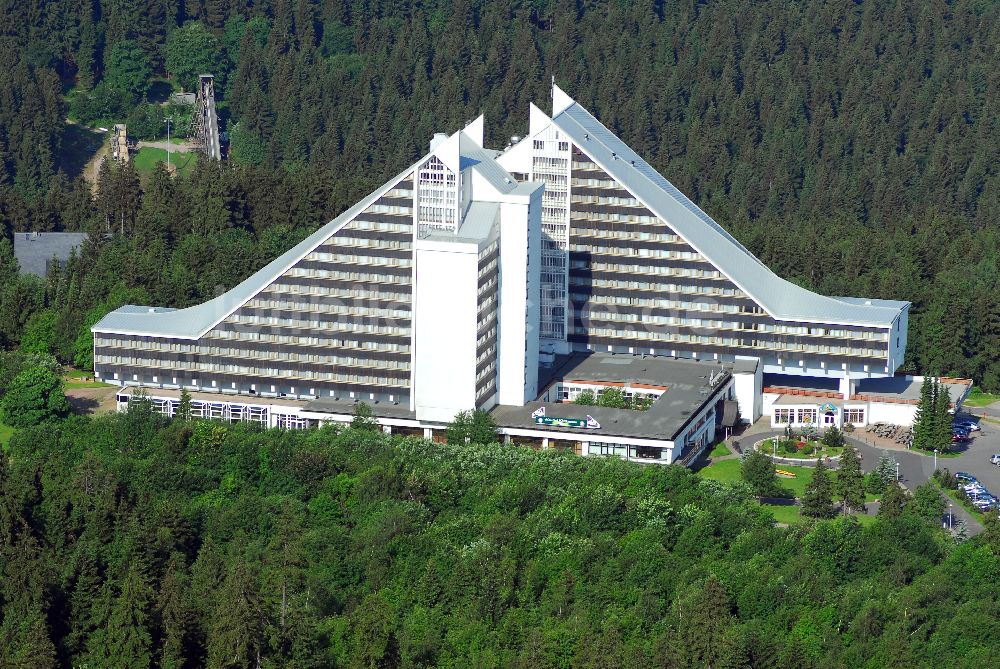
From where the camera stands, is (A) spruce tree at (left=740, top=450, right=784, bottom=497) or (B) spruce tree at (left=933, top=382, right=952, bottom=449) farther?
(B) spruce tree at (left=933, top=382, right=952, bottom=449)

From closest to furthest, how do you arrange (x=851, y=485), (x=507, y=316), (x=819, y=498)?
1. (x=819, y=498)
2. (x=851, y=485)
3. (x=507, y=316)

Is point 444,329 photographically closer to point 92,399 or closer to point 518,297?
point 518,297

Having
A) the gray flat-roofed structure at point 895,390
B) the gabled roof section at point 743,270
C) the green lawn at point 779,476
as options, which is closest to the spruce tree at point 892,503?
the green lawn at point 779,476

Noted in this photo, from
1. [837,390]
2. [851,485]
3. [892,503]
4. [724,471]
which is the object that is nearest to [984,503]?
[851,485]

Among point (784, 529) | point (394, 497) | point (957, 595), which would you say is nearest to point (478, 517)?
point (394, 497)

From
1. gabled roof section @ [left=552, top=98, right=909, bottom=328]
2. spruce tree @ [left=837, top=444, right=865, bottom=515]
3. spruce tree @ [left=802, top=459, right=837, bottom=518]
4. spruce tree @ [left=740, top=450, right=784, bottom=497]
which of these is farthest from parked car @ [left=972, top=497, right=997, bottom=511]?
gabled roof section @ [left=552, top=98, right=909, bottom=328]

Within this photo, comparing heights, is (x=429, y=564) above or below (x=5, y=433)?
below

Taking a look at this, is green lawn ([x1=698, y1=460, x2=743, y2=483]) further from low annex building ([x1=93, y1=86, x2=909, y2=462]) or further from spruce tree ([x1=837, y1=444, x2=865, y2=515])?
spruce tree ([x1=837, y1=444, x2=865, y2=515])

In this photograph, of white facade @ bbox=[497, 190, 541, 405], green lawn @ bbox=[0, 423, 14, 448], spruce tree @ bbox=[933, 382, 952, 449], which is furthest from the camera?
spruce tree @ bbox=[933, 382, 952, 449]
